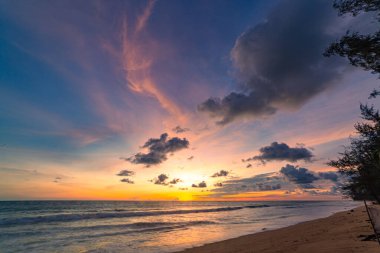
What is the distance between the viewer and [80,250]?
930 inches

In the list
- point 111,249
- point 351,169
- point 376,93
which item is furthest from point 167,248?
point 376,93

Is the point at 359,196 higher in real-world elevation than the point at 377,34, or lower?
lower

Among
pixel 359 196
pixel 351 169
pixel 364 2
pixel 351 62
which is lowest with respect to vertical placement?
pixel 359 196

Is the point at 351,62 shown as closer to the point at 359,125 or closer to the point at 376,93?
the point at 376,93

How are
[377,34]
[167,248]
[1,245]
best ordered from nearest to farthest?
[377,34] → [167,248] → [1,245]

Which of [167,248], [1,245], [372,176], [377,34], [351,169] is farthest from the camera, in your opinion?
[1,245]

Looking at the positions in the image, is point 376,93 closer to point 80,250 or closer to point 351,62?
point 351,62

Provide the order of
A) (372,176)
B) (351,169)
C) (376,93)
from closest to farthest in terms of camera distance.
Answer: (376,93) < (372,176) < (351,169)

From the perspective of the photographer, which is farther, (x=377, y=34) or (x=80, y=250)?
(x=80, y=250)

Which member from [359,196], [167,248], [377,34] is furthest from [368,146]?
[167,248]

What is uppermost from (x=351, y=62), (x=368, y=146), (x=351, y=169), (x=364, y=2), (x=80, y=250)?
(x=364, y=2)

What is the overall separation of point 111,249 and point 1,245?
490 inches

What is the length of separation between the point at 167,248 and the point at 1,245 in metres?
17.3

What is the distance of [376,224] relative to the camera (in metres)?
13.4
